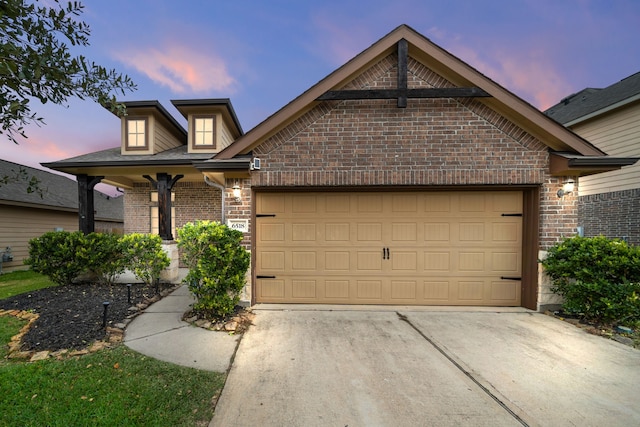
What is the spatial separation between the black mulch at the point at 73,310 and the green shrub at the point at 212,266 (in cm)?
146

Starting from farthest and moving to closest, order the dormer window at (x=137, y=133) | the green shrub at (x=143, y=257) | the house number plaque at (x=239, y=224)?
the dormer window at (x=137, y=133) < the green shrub at (x=143, y=257) < the house number plaque at (x=239, y=224)

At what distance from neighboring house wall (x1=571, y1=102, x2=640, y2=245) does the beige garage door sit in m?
6.94

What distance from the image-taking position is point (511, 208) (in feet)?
17.5

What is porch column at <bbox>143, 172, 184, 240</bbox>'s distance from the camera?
7.69 metres

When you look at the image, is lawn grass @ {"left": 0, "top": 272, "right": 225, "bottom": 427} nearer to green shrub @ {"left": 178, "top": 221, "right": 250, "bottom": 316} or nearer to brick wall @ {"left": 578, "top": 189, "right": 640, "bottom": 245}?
green shrub @ {"left": 178, "top": 221, "right": 250, "bottom": 316}

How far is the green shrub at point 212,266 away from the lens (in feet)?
14.0

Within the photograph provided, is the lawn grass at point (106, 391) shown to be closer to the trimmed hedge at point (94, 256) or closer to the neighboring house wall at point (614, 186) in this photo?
the trimmed hedge at point (94, 256)

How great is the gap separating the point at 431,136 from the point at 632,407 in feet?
14.4

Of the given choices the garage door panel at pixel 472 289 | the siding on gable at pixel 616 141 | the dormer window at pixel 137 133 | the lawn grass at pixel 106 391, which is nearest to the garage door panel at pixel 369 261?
the garage door panel at pixel 472 289

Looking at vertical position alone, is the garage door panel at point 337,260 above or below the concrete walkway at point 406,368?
above

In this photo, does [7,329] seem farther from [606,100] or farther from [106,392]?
[606,100]

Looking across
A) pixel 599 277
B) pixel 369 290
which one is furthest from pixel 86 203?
pixel 599 277

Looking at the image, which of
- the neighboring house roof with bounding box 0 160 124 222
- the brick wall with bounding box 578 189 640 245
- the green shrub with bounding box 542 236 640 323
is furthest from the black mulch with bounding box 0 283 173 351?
the brick wall with bounding box 578 189 640 245

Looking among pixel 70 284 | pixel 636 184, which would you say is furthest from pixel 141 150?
pixel 636 184
